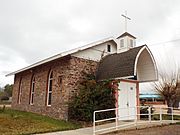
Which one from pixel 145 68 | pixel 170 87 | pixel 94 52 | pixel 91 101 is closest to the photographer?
pixel 91 101

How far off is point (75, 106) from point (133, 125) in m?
3.78

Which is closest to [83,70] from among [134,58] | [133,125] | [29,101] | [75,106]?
[75,106]

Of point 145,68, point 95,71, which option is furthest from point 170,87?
point 95,71

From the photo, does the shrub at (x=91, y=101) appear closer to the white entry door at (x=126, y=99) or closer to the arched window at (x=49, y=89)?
the white entry door at (x=126, y=99)

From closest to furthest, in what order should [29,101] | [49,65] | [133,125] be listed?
[133,125] < [49,65] < [29,101]

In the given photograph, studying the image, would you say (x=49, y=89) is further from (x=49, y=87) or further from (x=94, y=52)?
(x=94, y=52)

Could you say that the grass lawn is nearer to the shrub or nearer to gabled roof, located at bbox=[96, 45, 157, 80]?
the shrub

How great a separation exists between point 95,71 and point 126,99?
292cm

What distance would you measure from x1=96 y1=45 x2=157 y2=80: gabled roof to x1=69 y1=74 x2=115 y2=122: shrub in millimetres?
737

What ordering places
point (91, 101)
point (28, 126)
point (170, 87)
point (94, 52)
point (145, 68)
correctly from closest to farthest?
point (28, 126)
point (91, 101)
point (145, 68)
point (94, 52)
point (170, 87)

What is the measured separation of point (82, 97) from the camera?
14.8 metres

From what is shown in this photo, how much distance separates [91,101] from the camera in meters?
14.5

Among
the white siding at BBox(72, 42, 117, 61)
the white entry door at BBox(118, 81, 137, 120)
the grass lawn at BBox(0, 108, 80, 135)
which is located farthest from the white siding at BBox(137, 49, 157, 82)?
the grass lawn at BBox(0, 108, 80, 135)

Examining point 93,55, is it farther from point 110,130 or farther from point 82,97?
point 110,130
